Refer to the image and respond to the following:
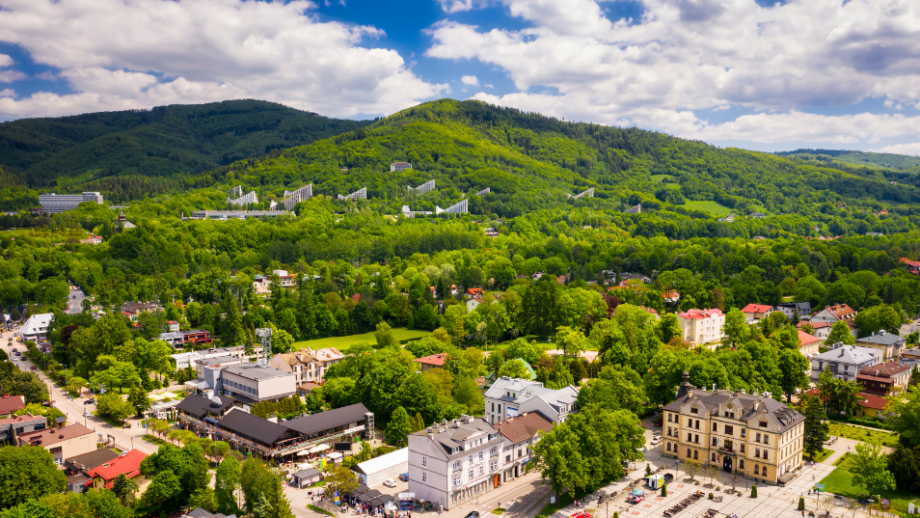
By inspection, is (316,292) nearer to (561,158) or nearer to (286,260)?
(286,260)

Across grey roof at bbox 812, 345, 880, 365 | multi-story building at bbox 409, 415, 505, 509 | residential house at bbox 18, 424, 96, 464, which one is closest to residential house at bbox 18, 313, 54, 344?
residential house at bbox 18, 424, 96, 464

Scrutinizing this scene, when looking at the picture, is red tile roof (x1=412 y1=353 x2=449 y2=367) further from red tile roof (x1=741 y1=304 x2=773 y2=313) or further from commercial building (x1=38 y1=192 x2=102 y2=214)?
commercial building (x1=38 y1=192 x2=102 y2=214)

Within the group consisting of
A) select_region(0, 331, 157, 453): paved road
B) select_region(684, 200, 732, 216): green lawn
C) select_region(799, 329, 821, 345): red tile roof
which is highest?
select_region(684, 200, 732, 216): green lawn

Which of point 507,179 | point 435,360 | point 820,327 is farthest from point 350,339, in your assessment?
point 507,179

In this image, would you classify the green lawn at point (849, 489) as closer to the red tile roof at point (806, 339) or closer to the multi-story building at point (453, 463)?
the multi-story building at point (453, 463)

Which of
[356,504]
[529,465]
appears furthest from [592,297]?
[356,504]

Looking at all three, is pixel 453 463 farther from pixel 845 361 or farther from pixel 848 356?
pixel 848 356
